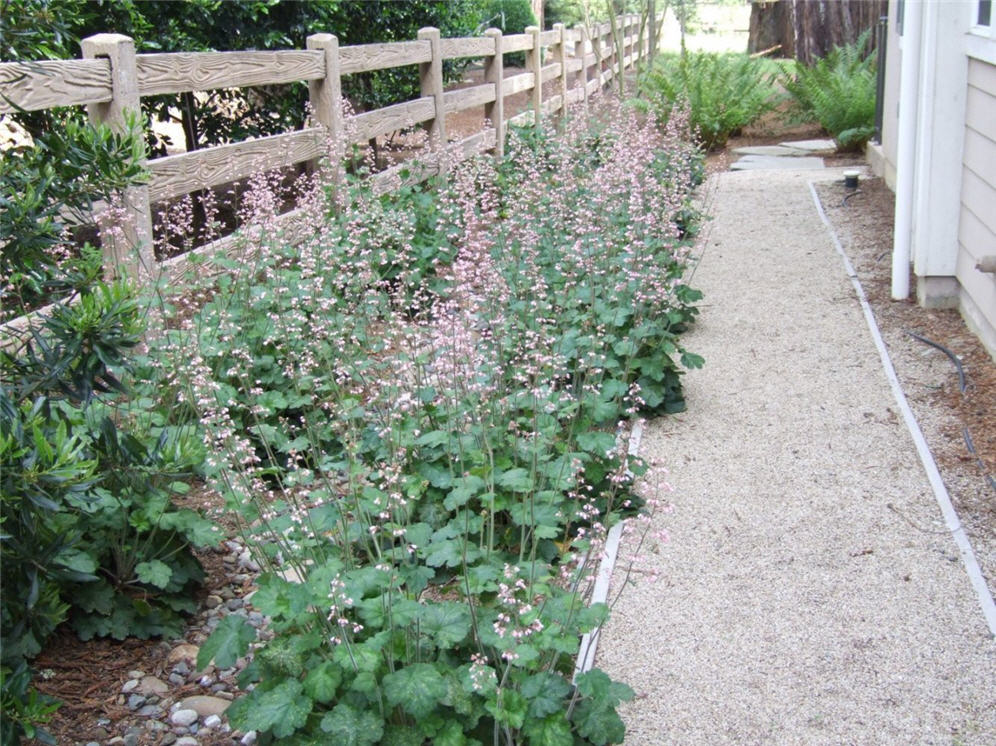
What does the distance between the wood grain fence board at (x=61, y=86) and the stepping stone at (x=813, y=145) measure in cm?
928

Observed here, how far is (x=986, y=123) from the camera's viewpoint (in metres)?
5.20

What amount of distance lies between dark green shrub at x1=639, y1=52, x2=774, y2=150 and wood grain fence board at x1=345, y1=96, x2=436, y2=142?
4.13 m

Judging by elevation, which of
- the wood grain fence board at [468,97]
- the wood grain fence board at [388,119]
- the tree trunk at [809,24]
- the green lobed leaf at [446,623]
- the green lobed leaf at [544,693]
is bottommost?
the green lobed leaf at [544,693]

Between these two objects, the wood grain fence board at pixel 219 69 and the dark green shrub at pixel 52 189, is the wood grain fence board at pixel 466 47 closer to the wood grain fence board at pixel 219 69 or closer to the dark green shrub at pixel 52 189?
the wood grain fence board at pixel 219 69

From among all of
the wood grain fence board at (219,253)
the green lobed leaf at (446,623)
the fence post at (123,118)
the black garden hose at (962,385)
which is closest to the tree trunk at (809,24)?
the black garden hose at (962,385)

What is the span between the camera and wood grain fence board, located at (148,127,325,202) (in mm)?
4777

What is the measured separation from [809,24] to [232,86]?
13492 millimetres

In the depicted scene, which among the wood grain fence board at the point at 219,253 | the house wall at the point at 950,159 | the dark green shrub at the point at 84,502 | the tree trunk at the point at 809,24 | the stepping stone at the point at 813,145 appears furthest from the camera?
the tree trunk at the point at 809,24

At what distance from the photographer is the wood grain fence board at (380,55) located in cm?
677

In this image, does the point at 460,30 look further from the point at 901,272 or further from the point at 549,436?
the point at 549,436

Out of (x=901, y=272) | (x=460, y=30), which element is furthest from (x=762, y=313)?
(x=460, y=30)

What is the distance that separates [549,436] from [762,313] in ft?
10.1

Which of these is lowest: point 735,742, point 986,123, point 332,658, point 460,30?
point 735,742

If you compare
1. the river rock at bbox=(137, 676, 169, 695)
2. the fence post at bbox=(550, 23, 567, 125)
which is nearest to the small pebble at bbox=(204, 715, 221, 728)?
the river rock at bbox=(137, 676, 169, 695)
